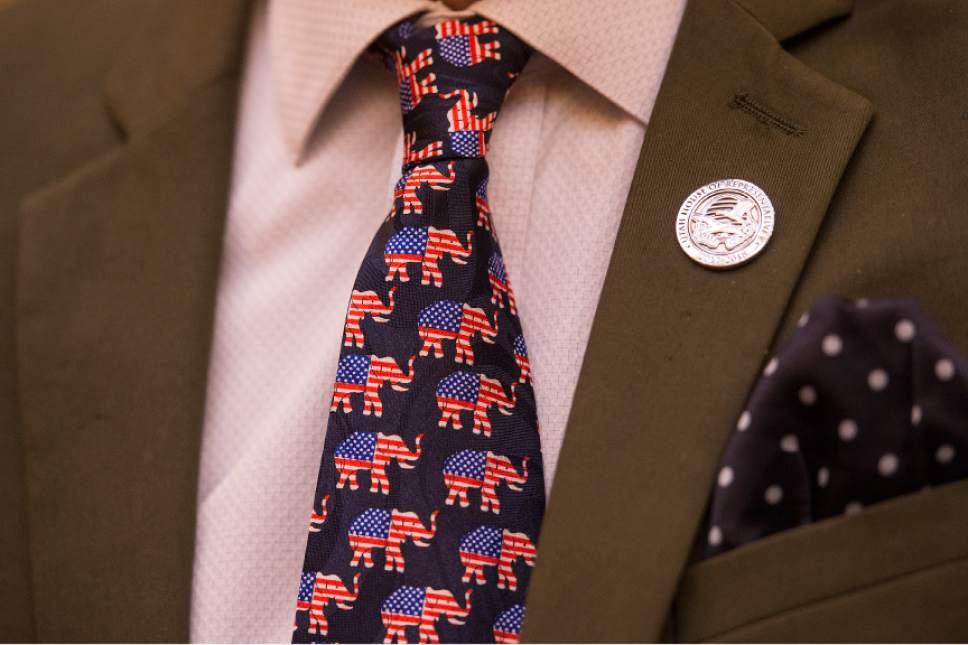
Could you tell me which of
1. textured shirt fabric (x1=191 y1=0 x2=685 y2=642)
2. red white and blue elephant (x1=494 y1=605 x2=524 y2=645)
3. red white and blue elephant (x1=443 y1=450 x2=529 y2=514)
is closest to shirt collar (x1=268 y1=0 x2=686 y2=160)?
textured shirt fabric (x1=191 y1=0 x2=685 y2=642)

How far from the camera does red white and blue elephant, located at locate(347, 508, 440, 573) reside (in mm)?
705

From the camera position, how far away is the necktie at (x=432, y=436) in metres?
0.69

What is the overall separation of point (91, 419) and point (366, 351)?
270mm

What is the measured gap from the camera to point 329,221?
3.06 ft

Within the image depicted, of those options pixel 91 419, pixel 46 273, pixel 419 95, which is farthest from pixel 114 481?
pixel 419 95

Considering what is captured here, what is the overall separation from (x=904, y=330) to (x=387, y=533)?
0.40 m

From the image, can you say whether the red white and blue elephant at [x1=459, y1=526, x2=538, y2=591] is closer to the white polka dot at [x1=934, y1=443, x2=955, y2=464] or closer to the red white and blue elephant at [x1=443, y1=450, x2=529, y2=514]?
the red white and blue elephant at [x1=443, y1=450, x2=529, y2=514]

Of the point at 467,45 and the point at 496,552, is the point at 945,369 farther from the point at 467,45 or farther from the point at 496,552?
the point at 467,45

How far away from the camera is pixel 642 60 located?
851mm

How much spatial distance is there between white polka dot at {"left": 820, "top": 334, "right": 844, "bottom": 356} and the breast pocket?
0.11 metres

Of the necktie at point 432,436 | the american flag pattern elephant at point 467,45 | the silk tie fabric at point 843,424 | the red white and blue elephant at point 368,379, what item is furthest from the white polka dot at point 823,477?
the american flag pattern elephant at point 467,45

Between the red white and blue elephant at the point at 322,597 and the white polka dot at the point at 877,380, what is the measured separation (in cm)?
40

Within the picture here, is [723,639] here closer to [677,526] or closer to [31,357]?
[677,526]

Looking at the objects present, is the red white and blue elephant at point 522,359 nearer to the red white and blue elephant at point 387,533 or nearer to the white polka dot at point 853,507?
the red white and blue elephant at point 387,533
